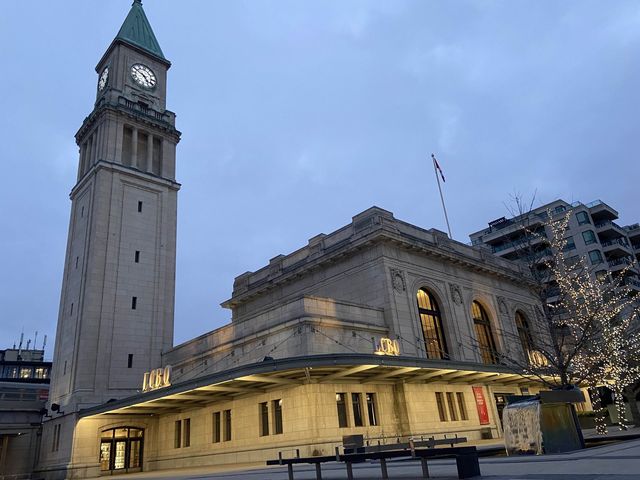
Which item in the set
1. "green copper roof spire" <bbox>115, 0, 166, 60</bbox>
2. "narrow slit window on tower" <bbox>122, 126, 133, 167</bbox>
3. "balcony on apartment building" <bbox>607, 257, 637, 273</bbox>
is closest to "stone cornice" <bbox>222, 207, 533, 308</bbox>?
"narrow slit window on tower" <bbox>122, 126, 133, 167</bbox>

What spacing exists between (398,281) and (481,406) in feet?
36.9

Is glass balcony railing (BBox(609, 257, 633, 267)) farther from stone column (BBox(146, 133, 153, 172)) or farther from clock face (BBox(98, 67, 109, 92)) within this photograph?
clock face (BBox(98, 67, 109, 92))

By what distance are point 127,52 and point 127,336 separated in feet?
106

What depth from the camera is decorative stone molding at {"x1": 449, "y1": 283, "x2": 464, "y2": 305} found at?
41.9m

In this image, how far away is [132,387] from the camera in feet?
132

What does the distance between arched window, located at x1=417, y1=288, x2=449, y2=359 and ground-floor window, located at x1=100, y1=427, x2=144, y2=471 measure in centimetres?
2368

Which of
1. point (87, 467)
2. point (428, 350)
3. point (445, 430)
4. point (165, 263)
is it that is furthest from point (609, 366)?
point (165, 263)

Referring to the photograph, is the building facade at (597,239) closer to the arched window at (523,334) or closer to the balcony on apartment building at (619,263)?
the balcony on apartment building at (619,263)

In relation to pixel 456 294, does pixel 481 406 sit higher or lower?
lower

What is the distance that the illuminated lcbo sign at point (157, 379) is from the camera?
1380 inches

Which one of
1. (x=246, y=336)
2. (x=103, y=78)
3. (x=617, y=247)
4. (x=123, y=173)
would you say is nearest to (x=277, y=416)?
(x=246, y=336)

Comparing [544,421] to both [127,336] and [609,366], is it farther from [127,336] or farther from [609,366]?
[127,336]

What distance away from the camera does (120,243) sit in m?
44.1

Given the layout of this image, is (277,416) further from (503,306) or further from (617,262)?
(617,262)
